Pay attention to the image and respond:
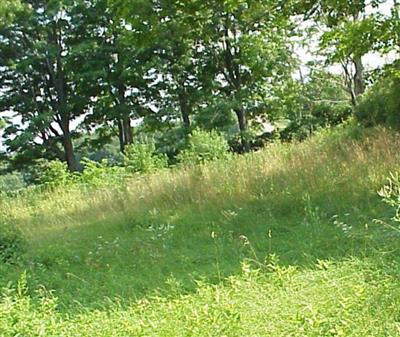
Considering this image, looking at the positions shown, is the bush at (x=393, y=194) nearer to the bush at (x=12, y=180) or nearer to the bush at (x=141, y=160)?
the bush at (x=141, y=160)

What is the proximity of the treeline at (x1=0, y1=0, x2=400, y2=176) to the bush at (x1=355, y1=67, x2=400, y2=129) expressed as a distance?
22.6 ft

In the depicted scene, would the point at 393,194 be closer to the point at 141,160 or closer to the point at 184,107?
the point at 141,160

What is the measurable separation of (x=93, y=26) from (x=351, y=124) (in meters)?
17.5

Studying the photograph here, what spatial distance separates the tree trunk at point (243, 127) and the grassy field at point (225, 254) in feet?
36.1

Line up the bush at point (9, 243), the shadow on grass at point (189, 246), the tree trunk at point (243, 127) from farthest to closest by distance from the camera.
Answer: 1. the tree trunk at point (243, 127)
2. the bush at point (9, 243)
3. the shadow on grass at point (189, 246)

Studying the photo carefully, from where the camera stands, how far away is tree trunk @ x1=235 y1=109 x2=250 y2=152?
21.0 meters

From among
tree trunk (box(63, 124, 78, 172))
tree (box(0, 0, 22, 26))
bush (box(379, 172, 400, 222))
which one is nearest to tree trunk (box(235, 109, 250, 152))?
tree (box(0, 0, 22, 26))

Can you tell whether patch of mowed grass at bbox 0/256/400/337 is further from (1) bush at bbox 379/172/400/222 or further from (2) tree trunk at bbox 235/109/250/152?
(2) tree trunk at bbox 235/109/250/152

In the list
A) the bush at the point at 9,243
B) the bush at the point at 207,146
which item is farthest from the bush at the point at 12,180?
the bush at the point at 9,243

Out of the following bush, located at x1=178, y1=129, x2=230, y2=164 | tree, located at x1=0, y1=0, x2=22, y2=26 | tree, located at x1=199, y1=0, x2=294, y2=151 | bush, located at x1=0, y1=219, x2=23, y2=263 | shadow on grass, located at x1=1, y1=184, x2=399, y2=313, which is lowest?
shadow on grass, located at x1=1, y1=184, x2=399, y2=313

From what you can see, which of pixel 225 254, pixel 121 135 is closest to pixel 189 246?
pixel 225 254

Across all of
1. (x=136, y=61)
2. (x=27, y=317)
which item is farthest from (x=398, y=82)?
(x=136, y=61)

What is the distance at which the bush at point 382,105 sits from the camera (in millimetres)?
9680

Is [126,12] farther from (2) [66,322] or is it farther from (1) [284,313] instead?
(1) [284,313]
